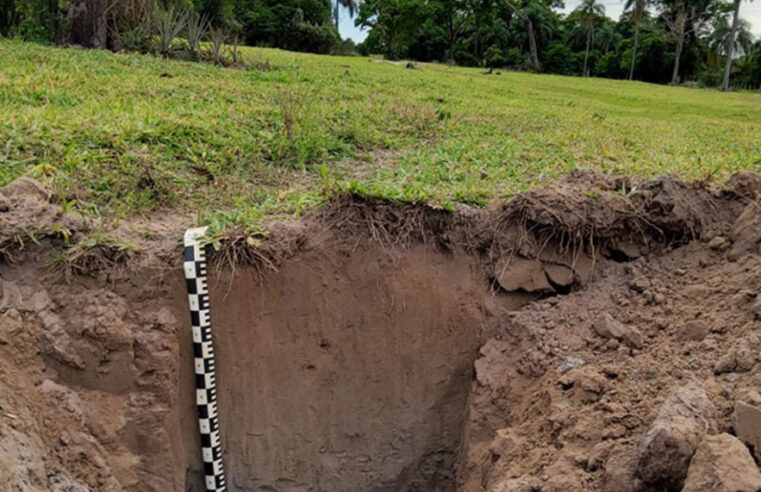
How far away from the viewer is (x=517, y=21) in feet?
143

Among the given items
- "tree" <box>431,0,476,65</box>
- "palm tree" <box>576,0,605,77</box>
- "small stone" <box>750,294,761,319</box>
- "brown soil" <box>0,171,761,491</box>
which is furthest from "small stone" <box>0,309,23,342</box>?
"palm tree" <box>576,0,605,77</box>

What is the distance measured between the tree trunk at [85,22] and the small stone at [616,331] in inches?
425

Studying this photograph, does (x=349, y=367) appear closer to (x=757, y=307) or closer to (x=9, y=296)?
(x=9, y=296)

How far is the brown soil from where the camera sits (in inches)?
135

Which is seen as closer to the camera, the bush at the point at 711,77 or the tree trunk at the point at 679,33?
the tree trunk at the point at 679,33

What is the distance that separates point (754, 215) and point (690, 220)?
397 mm

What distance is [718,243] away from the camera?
13.1 feet

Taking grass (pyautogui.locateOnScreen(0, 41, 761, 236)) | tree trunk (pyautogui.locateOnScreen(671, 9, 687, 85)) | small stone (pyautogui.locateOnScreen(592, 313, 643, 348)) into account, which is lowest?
small stone (pyautogui.locateOnScreen(592, 313, 643, 348))

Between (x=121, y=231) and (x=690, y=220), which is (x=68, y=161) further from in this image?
(x=690, y=220)

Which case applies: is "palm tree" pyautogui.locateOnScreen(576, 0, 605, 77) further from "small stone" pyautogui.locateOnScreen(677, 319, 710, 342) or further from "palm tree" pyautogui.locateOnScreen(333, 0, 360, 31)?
"small stone" pyautogui.locateOnScreen(677, 319, 710, 342)

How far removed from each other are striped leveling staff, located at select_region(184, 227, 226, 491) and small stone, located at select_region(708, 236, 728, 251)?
3.23 metres

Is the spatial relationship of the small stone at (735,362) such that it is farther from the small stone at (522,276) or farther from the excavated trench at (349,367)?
the excavated trench at (349,367)

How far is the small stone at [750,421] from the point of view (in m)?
2.30

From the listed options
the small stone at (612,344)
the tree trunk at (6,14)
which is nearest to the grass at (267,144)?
the small stone at (612,344)
